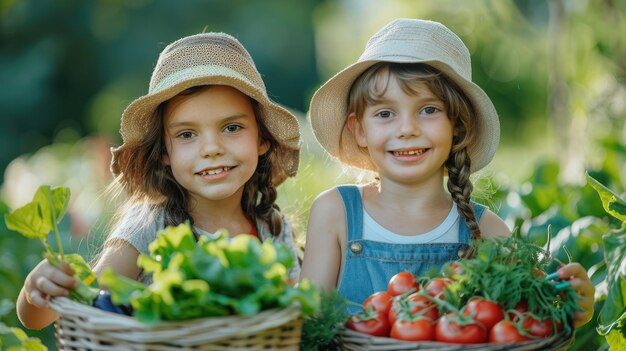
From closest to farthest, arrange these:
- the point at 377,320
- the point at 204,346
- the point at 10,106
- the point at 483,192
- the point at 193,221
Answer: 1. the point at 204,346
2. the point at 377,320
3. the point at 193,221
4. the point at 483,192
5. the point at 10,106

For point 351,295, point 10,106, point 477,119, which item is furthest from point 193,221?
point 10,106

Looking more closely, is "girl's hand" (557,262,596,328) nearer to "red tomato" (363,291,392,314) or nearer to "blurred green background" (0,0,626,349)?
"red tomato" (363,291,392,314)

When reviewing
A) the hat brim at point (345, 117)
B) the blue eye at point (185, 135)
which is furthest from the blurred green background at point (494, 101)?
the blue eye at point (185, 135)

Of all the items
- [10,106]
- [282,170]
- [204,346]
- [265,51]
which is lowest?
[204,346]

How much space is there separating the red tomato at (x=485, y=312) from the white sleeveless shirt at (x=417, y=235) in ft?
2.73

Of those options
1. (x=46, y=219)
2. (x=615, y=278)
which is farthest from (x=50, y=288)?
(x=615, y=278)

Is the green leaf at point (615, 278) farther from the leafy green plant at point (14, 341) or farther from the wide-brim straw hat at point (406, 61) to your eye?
the leafy green plant at point (14, 341)

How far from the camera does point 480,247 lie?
2803mm

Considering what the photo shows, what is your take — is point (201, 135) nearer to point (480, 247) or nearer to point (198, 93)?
point (198, 93)

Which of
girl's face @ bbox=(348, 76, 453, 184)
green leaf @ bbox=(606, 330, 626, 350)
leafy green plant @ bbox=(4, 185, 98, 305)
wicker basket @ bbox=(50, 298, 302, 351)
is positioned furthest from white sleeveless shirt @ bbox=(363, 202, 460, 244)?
leafy green plant @ bbox=(4, 185, 98, 305)

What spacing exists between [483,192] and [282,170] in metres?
0.82

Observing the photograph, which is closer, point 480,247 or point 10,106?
point 480,247

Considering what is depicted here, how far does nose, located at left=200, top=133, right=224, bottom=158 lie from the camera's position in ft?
11.5

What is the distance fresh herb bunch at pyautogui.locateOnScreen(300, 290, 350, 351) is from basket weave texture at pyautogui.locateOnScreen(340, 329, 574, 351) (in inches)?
1.7
